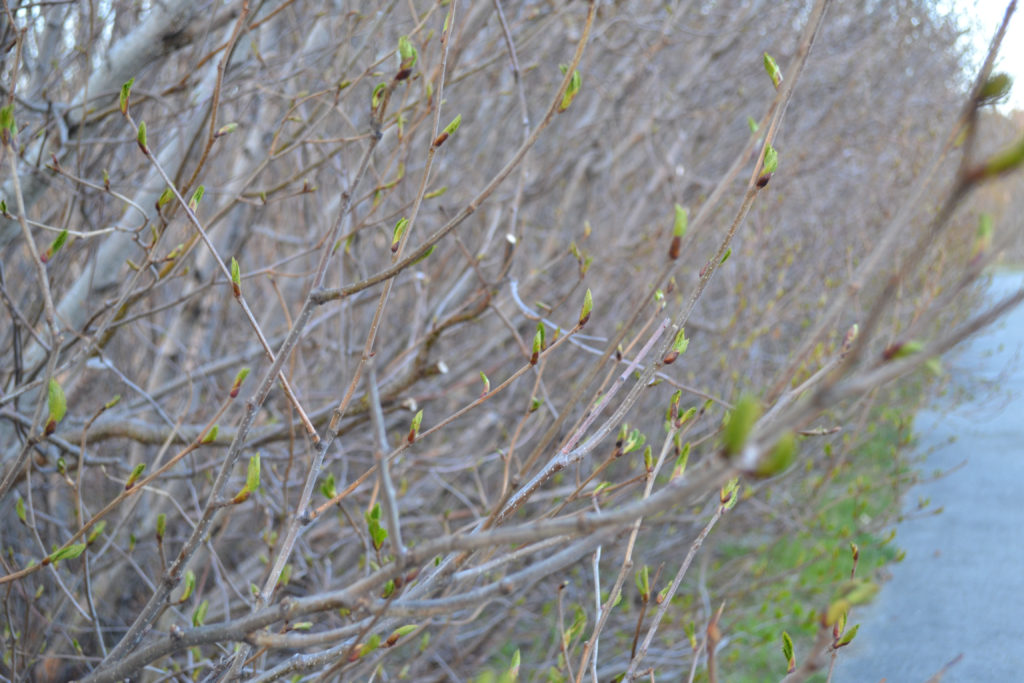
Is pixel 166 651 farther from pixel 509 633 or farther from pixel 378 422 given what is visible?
pixel 509 633

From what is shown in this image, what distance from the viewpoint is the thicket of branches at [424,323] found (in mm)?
1133

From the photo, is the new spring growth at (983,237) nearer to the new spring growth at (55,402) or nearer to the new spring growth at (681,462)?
the new spring growth at (681,462)

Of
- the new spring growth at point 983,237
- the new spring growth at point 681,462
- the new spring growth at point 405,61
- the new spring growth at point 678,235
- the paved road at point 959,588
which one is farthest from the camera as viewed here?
the paved road at point 959,588

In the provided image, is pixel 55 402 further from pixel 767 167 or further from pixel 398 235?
pixel 767 167

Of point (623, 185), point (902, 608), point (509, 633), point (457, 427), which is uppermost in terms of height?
point (623, 185)

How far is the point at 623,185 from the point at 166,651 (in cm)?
517

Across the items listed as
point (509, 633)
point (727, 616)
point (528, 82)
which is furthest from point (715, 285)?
point (509, 633)

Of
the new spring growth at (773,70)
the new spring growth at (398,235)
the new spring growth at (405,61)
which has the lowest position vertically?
the new spring growth at (773,70)

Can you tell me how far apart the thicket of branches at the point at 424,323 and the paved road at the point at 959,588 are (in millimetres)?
656

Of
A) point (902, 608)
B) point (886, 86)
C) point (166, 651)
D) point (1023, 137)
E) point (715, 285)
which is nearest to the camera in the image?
point (1023, 137)

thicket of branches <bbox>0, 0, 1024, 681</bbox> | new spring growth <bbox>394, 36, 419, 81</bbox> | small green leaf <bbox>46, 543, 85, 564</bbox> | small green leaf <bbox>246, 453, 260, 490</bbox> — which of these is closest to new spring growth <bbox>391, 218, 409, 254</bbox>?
thicket of branches <bbox>0, 0, 1024, 681</bbox>

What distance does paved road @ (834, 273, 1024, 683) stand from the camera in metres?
3.66

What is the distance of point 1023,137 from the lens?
0.59m

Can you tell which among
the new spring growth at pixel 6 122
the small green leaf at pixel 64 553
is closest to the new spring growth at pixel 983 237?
the small green leaf at pixel 64 553
